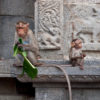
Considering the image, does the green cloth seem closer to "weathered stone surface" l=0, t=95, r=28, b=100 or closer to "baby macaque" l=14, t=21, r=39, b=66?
"baby macaque" l=14, t=21, r=39, b=66

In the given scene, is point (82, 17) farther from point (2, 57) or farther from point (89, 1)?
point (2, 57)

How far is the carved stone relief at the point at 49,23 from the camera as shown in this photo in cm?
701

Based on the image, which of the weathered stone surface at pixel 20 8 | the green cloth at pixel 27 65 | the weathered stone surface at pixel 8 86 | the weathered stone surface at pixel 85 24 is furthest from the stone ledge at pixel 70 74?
the weathered stone surface at pixel 20 8

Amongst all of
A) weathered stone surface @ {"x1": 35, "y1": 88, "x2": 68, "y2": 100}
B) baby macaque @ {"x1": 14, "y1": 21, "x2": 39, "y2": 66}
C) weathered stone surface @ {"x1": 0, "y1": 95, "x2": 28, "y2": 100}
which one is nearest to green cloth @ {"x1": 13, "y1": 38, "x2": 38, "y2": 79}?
baby macaque @ {"x1": 14, "y1": 21, "x2": 39, "y2": 66}

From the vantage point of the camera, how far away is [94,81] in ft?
22.0

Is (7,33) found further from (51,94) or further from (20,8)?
(51,94)

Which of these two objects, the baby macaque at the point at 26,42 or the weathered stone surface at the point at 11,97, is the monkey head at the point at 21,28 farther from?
the weathered stone surface at the point at 11,97

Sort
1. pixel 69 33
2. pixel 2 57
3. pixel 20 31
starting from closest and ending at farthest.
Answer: pixel 20 31 → pixel 69 33 → pixel 2 57

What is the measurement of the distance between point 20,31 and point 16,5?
4.92ft

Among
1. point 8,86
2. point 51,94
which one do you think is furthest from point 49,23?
point 8,86

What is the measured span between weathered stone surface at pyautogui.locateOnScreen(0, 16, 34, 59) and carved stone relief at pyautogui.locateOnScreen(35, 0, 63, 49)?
3.14 ft

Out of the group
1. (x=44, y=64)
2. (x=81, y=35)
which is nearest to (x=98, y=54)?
(x=81, y=35)

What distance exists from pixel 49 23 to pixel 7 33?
1.16 metres

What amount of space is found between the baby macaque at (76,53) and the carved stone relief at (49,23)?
0.38 metres
